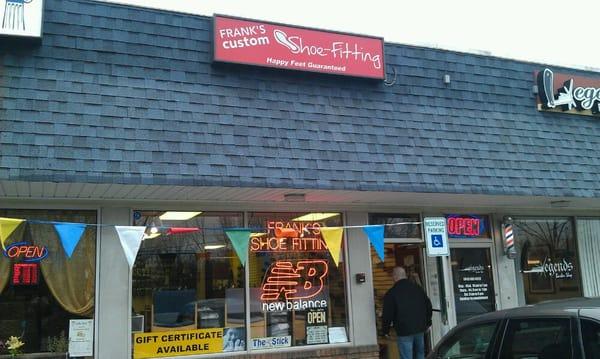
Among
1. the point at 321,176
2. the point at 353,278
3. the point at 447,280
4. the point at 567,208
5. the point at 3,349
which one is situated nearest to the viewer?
the point at 3,349

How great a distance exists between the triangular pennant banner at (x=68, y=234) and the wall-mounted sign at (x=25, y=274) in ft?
3.27

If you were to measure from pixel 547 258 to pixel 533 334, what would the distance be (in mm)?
6455

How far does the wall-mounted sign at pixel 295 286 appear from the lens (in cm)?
848

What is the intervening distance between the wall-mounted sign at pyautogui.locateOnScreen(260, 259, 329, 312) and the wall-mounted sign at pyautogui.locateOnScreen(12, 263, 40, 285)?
2998 millimetres

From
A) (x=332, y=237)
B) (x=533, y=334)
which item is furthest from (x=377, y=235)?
(x=533, y=334)

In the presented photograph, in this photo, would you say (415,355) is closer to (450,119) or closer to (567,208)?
(450,119)

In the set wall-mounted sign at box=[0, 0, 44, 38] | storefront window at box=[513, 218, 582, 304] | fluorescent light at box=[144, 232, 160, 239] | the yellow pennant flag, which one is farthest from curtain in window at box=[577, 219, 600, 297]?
wall-mounted sign at box=[0, 0, 44, 38]

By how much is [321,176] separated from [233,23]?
2.46m

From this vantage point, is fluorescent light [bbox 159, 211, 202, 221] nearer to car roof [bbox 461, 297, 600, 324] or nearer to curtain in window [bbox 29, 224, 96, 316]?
curtain in window [bbox 29, 224, 96, 316]

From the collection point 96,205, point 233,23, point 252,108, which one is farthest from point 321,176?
point 96,205

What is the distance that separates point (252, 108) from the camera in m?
7.80

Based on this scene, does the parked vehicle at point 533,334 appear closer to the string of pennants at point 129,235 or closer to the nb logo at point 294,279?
the string of pennants at point 129,235

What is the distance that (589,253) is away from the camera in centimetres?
1095

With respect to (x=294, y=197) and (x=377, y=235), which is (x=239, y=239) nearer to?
(x=294, y=197)
